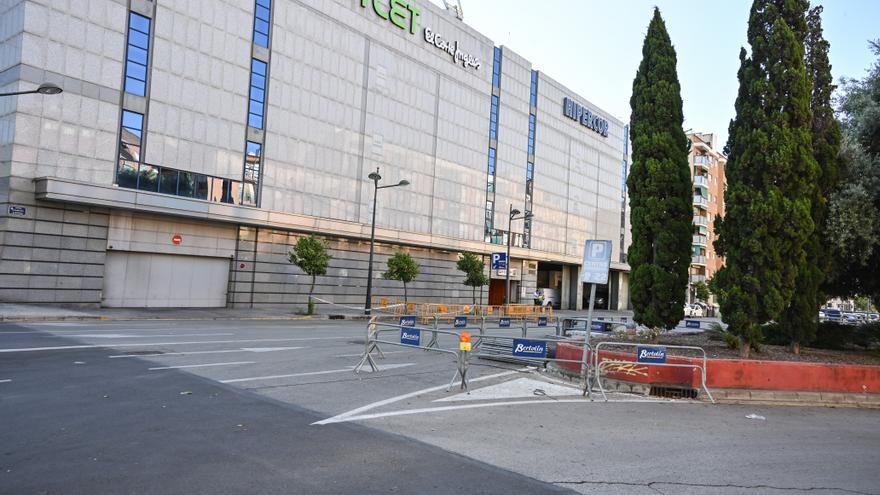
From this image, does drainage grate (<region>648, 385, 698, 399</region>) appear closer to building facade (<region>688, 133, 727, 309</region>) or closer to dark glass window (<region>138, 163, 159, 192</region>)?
dark glass window (<region>138, 163, 159, 192</region>)

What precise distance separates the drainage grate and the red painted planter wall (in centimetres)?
9

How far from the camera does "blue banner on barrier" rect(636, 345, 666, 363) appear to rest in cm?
1088

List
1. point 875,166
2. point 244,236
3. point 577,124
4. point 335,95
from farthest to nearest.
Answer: point 577,124
point 335,95
point 244,236
point 875,166

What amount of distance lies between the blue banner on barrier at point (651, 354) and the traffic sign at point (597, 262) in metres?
1.59

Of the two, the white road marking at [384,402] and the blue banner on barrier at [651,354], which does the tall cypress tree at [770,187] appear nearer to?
the blue banner on barrier at [651,354]

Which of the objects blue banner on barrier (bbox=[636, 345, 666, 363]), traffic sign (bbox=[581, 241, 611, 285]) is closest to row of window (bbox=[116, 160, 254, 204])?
traffic sign (bbox=[581, 241, 611, 285])

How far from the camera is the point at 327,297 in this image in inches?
1503

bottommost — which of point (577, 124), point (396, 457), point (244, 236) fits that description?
point (396, 457)

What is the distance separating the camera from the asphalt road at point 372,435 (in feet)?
17.5

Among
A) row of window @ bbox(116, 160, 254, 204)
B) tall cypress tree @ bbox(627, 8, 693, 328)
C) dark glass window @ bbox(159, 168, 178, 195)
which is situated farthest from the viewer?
dark glass window @ bbox(159, 168, 178, 195)

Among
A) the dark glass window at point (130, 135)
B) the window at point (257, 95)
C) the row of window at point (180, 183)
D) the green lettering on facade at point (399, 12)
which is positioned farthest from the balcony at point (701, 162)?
the dark glass window at point (130, 135)

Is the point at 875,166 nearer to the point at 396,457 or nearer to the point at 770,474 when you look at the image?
the point at 770,474

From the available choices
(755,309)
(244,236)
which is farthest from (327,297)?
(755,309)

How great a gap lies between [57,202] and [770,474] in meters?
28.2
